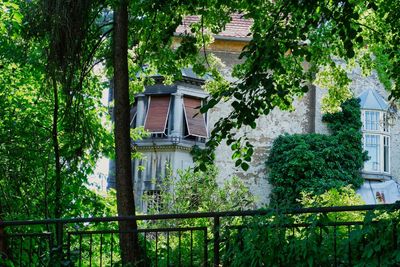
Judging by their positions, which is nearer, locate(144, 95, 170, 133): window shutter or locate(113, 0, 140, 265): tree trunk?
locate(113, 0, 140, 265): tree trunk

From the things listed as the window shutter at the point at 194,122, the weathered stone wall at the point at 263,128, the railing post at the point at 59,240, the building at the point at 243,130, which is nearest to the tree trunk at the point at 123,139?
the railing post at the point at 59,240

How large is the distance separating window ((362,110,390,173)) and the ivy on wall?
1.12 metres

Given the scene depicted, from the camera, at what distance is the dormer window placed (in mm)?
33938

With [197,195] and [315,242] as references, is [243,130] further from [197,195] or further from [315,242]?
[315,242]

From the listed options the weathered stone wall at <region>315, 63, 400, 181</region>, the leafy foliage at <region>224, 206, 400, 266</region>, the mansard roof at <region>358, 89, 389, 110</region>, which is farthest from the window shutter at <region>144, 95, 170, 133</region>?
the leafy foliage at <region>224, 206, 400, 266</region>

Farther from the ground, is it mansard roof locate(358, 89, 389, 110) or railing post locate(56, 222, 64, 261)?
mansard roof locate(358, 89, 389, 110)

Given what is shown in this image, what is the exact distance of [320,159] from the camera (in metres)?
31.9

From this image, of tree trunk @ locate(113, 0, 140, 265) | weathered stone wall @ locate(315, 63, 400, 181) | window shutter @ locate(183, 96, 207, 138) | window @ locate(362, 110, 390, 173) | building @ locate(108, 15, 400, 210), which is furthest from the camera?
weathered stone wall @ locate(315, 63, 400, 181)

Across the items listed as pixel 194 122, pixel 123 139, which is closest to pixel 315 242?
pixel 123 139

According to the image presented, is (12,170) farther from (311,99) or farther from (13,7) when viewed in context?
(311,99)

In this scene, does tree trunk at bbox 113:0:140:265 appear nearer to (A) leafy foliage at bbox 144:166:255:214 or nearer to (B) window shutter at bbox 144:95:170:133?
(A) leafy foliage at bbox 144:166:255:214

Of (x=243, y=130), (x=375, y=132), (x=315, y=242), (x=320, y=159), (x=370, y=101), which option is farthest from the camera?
(x=375, y=132)

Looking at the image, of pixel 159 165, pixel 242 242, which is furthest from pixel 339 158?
pixel 242 242

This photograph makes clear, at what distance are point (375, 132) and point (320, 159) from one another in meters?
3.71
